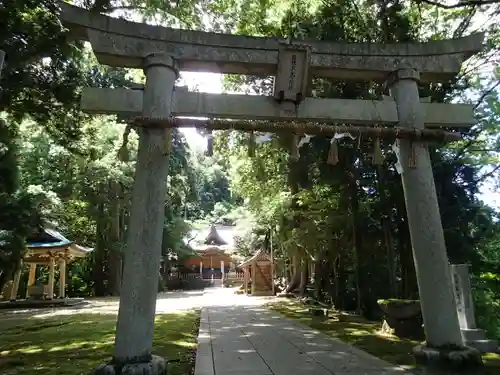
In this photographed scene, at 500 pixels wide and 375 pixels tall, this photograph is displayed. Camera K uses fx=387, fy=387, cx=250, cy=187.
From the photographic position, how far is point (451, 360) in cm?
434

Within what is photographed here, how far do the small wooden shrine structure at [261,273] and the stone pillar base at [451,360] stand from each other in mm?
16725

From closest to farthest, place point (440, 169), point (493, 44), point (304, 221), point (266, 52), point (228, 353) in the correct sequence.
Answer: point (266, 52) → point (228, 353) → point (493, 44) → point (440, 169) → point (304, 221)

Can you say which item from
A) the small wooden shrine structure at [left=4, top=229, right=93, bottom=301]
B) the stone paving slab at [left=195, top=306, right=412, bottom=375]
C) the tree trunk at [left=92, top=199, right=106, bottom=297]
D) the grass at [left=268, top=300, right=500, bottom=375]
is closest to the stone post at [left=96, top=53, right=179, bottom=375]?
the stone paving slab at [left=195, top=306, right=412, bottom=375]

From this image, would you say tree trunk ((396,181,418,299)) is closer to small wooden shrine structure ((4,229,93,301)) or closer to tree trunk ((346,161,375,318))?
tree trunk ((346,161,375,318))

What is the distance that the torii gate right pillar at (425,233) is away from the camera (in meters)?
4.61

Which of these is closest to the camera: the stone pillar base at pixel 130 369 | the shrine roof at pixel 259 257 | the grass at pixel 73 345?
the stone pillar base at pixel 130 369

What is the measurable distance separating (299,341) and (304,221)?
21.4ft

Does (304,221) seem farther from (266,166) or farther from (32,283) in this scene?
(32,283)

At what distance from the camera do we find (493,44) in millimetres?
8719

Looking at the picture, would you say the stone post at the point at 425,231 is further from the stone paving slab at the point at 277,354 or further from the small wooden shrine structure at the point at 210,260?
the small wooden shrine structure at the point at 210,260

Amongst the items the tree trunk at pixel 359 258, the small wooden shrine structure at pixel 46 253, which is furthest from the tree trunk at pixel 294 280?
the small wooden shrine structure at pixel 46 253

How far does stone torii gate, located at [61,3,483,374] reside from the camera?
438cm

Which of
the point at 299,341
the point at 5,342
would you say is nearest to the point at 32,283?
the point at 5,342

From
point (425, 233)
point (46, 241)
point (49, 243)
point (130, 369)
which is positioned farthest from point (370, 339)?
point (46, 241)
